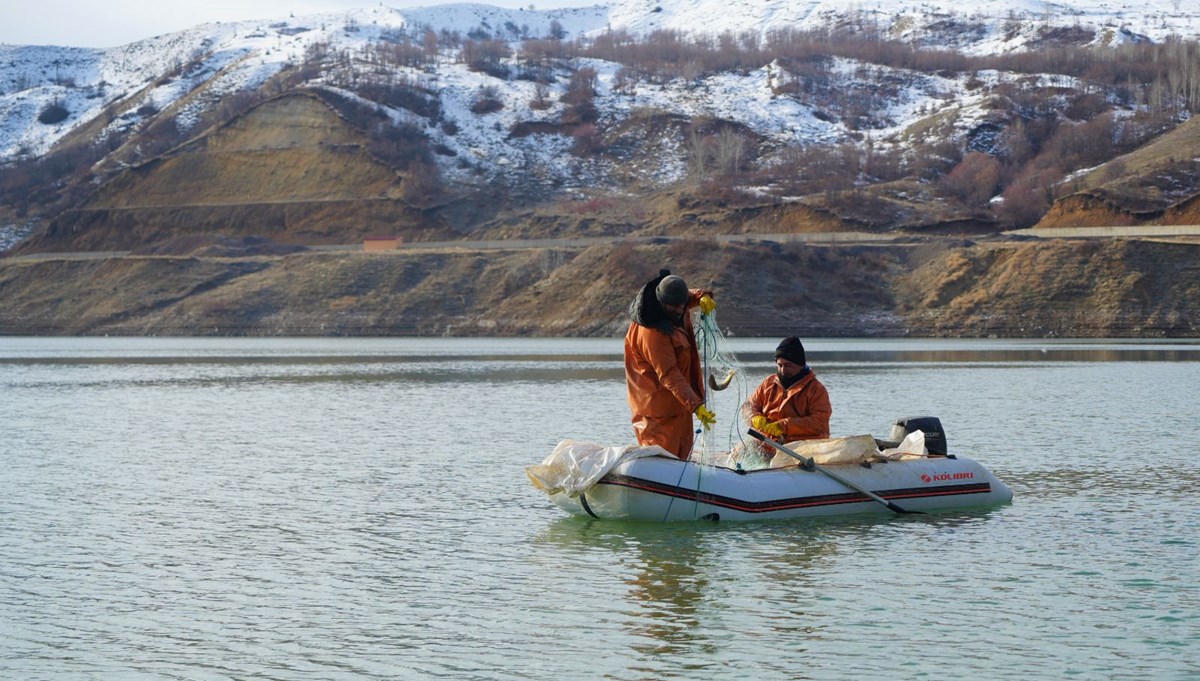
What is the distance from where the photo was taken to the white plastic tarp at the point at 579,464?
17.2 meters

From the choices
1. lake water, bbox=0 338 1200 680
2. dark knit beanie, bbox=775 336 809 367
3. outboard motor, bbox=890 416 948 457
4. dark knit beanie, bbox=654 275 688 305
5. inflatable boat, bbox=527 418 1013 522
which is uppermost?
dark knit beanie, bbox=654 275 688 305

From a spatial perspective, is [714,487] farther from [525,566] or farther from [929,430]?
[929,430]

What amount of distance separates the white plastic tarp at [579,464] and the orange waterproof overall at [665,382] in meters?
0.46

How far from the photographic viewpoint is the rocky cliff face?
254ft

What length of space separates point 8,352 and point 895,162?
80.9 meters

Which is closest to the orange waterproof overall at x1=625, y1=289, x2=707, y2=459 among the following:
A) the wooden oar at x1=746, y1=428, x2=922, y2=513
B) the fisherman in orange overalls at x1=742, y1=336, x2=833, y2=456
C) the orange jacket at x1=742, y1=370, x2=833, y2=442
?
the wooden oar at x1=746, y1=428, x2=922, y2=513

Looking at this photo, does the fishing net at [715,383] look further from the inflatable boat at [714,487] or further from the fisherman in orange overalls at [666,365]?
the inflatable boat at [714,487]

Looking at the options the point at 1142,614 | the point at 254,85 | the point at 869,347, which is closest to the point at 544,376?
the point at 869,347

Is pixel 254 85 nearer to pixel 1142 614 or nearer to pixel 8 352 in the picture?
pixel 8 352

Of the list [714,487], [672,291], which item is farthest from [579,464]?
[672,291]

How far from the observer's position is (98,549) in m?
16.8

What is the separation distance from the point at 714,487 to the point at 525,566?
291 cm

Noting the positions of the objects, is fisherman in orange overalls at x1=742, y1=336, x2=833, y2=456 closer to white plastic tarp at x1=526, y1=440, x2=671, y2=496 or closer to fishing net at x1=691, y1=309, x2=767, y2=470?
fishing net at x1=691, y1=309, x2=767, y2=470

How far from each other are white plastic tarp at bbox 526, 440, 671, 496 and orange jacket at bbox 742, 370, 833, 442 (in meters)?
2.41
